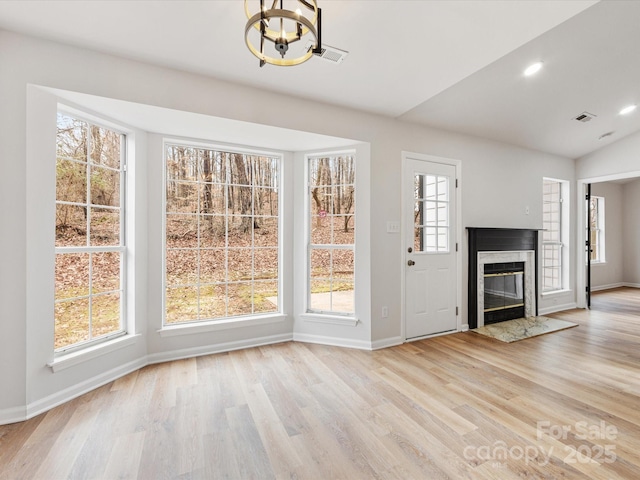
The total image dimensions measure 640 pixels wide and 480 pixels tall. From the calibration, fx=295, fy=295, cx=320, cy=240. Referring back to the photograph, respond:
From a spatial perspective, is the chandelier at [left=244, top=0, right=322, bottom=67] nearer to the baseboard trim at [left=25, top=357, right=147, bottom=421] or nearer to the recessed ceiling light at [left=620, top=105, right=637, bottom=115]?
the baseboard trim at [left=25, top=357, right=147, bottom=421]

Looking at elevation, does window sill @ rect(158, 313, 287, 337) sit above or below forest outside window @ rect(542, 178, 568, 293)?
below

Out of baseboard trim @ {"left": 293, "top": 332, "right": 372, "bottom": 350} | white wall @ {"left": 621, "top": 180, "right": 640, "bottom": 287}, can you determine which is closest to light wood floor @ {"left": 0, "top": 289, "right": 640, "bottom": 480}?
baseboard trim @ {"left": 293, "top": 332, "right": 372, "bottom": 350}

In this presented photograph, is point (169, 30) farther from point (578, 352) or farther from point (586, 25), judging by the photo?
point (578, 352)

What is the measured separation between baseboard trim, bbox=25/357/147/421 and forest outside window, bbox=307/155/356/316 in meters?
1.83

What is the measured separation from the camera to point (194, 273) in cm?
313

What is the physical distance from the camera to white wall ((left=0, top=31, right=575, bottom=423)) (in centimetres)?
196

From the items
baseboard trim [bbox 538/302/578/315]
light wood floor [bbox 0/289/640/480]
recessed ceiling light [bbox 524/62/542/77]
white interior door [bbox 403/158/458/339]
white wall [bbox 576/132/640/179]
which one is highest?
recessed ceiling light [bbox 524/62/542/77]

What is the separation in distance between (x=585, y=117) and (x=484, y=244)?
2.04 m

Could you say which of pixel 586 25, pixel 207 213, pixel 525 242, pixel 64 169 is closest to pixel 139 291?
pixel 207 213

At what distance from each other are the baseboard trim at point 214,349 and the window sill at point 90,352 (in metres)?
0.30

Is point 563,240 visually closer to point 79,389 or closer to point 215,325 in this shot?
point 215,325

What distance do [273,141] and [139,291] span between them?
6.58 ft

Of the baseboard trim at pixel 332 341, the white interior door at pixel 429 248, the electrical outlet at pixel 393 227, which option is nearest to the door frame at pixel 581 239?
the white interior door at pixel 429 248

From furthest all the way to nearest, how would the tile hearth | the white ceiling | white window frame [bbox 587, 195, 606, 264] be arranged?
white window frame [bbox 587, 195, 606, 264], the tile hearth, the white ceiling
